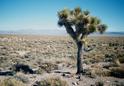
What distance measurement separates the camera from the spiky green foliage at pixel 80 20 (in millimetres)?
16422

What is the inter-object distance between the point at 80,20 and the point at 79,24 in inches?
11.9

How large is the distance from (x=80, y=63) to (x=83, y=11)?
3963 mm

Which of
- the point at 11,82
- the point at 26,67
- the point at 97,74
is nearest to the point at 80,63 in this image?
the point at 97,74

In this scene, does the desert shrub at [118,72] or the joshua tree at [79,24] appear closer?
the desert shrub at [118,72]

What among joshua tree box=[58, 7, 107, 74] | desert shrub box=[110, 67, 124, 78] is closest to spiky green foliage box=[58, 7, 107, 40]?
joshua tree box=[58, 7, 107, 74]

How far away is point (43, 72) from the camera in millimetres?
17531

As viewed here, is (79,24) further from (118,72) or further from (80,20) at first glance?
(118,72)

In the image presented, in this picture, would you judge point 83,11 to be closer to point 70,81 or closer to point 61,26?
point 61,26

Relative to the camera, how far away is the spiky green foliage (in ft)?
53.9

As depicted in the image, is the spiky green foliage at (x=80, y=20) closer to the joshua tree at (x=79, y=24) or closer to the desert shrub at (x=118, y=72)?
the joshua tree at (x=79, y=24)

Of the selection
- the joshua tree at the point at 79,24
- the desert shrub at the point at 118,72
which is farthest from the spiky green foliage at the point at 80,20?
the desert shrub at the point at 118,72

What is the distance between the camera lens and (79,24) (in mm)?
16578

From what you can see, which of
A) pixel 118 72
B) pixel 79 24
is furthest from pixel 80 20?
pixel 118 72

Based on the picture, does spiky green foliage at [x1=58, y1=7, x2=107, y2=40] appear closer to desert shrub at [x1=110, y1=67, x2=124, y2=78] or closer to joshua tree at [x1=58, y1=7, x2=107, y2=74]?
joshua tree at [x1=58, y1=7, x2=107, y2=74]
